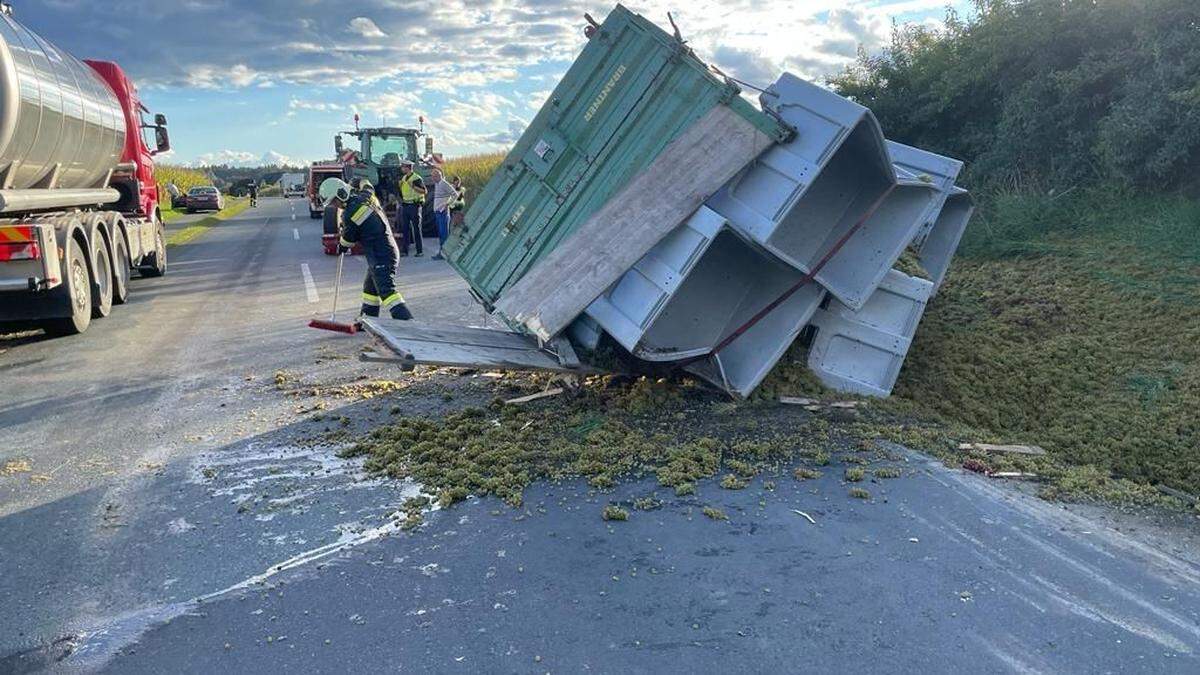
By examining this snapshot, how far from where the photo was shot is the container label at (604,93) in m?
6.47

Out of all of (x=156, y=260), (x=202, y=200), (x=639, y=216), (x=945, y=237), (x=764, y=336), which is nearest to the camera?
(x=639, y=216)

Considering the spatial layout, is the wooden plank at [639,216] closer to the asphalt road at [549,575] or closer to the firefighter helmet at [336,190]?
the asphalt road at [549,575]

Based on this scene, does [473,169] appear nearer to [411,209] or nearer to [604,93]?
[411,209]

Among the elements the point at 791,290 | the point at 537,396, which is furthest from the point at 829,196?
the point at 537,396

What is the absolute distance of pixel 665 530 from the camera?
13.5ft

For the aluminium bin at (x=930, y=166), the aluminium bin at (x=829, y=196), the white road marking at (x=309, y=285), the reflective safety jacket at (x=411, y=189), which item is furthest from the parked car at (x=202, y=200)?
the aluminium bin at (x=829, y=196)

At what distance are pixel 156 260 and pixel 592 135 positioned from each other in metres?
10.1

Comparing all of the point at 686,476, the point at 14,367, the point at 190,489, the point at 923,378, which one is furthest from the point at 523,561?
the point at 14,367

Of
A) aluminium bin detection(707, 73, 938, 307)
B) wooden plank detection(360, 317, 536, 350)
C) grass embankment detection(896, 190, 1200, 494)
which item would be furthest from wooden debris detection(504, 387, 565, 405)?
grass embankment detection(896, 190, 1200, 494)

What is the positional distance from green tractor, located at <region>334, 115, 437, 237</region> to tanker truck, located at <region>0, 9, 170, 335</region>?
275 inches

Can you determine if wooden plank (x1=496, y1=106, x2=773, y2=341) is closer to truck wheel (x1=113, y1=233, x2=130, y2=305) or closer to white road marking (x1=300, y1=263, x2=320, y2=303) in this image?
white road marking (x1=300, y1=263, x2=320, y2=303)

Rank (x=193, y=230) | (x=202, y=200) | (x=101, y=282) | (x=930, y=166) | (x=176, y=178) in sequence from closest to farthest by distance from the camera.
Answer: (x=930, y=166) → (x=101, y=282) → (x=193, y=230) → (x=202, y=200) → (x=176, y=178)

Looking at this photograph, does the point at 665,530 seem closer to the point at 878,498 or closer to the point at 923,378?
the point at 878,498

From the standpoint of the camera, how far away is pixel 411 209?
55.1 ft
